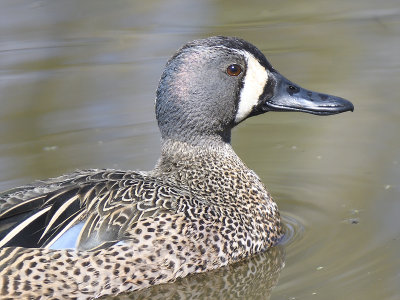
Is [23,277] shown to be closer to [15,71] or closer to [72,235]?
[72,235]

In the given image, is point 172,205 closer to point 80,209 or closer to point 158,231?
point 158,231

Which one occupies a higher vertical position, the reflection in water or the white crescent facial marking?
the white crescent facial marking

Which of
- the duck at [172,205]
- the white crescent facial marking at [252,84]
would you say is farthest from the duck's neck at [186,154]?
the white crescent facial marking at [252,84]

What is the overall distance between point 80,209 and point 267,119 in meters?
3.23

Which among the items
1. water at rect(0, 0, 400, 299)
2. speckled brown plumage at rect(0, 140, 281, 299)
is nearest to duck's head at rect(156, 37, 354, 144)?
speckled brown plumage at rect(0, 140, 281, 299)

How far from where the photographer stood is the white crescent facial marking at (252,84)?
7.18 meters

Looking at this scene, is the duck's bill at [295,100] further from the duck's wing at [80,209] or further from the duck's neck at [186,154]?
the duck's wing at [80,209]

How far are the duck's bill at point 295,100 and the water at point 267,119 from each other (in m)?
0.78

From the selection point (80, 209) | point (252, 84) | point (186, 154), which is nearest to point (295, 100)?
point (252, 84)

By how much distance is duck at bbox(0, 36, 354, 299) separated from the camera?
20.2 feet

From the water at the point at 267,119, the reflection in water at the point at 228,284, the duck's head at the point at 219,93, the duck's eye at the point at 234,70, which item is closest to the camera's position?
the reflection in water at the point at 228,284

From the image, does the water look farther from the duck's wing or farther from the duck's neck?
the duck's neck

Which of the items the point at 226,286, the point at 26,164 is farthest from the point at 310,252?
the point at 26,164

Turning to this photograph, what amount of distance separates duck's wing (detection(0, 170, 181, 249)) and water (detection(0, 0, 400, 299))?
54 centimetres
